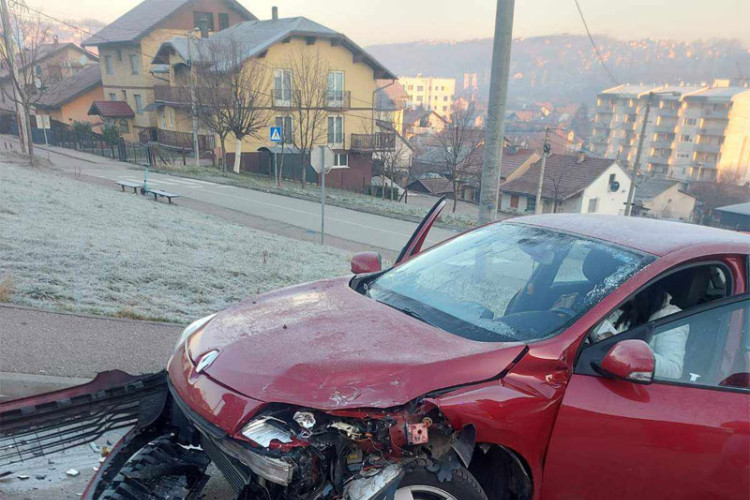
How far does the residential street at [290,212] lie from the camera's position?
52.9ft

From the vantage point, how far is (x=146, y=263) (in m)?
7.47

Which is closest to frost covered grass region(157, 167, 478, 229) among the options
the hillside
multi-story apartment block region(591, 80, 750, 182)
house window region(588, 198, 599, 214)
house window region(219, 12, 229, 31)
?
house window region(219, 12, 229, 31)

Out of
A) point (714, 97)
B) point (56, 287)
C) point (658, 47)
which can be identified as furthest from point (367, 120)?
point (658, 47)

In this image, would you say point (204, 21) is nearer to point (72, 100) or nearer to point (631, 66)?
Result: point (72, 100)

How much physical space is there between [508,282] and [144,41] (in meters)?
45.0

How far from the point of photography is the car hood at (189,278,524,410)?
2238 mm

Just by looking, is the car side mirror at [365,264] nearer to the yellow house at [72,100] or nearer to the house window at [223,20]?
the house window at [223,20]

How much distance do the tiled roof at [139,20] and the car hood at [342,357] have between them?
4441 cm

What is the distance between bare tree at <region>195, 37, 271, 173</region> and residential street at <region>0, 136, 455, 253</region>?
20.4 ft

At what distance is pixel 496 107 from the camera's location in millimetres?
7008

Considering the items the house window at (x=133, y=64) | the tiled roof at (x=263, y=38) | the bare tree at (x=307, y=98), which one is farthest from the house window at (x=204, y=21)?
the bare tree at (x=307, y=98)

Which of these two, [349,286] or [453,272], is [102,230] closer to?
[349,286]

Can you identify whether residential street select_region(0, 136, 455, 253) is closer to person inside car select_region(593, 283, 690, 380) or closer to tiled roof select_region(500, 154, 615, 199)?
person inside car select_region(593, 283, 690, 380)

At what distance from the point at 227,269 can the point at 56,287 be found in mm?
2398
